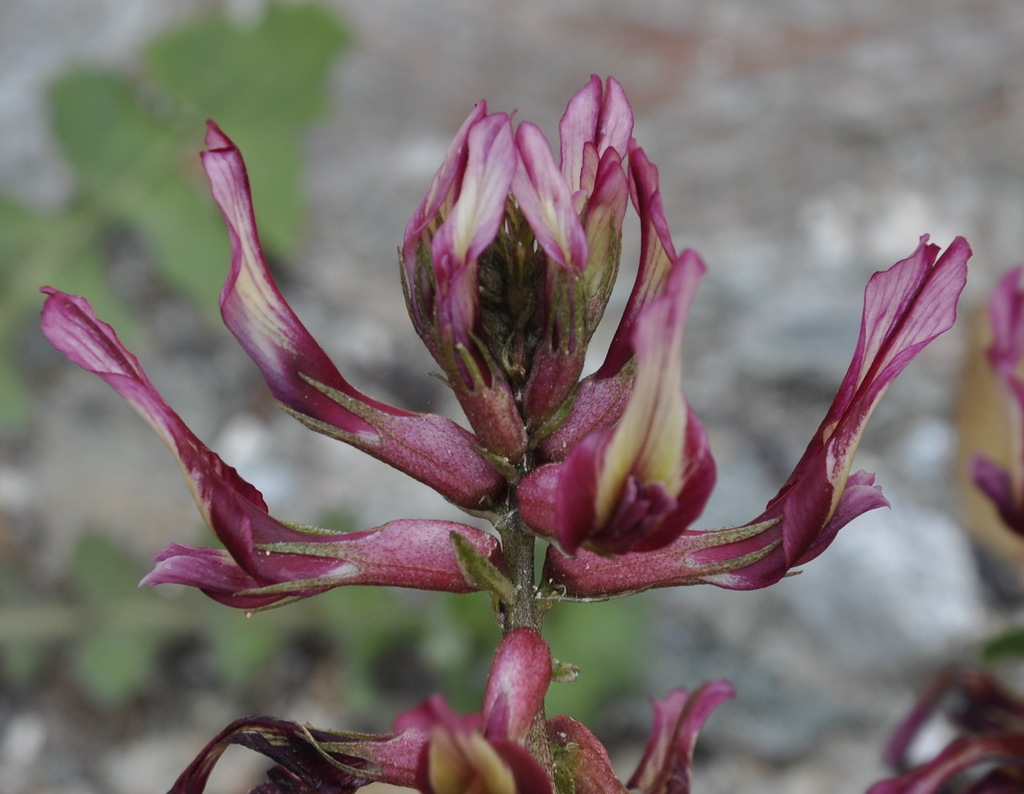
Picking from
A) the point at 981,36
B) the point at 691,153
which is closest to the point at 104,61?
the point at 691,153

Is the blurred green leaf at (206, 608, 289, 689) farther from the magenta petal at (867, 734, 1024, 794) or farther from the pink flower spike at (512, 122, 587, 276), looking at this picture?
the pink flower spike at (512, 122, 587, 276)

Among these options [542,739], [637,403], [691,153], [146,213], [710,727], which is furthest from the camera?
[691,153]

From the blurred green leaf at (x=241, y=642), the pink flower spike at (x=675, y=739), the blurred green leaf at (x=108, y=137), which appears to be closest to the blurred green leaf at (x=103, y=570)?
the blurred green leaf at (x=241, y=642)

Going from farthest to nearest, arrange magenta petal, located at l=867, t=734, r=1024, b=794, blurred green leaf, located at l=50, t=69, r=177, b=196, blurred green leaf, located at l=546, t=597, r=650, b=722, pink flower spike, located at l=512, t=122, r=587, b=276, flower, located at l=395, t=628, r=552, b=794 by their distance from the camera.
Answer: blurred green leaf, located at l=50, t=69, r=177, b=196
blurred green leaf, located at l=546, t=597, r=650, b=722
magenta petal, located at l=867, t=734, r=1024, b=794
pink flower spike, located at l=512, t=122, r=587, b=276
flower, located at l=395, t=628, r=552, b=794

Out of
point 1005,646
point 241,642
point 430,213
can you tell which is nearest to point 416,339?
point 241,642

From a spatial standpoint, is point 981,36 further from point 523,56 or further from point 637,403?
point 637,403

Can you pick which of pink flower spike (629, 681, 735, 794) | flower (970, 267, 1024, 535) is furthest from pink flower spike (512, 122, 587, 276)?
flower (970, 267, 1024, 535)

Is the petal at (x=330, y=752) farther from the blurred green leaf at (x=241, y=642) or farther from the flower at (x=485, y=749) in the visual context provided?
the blurred green leaf at (x=241, y=642)
